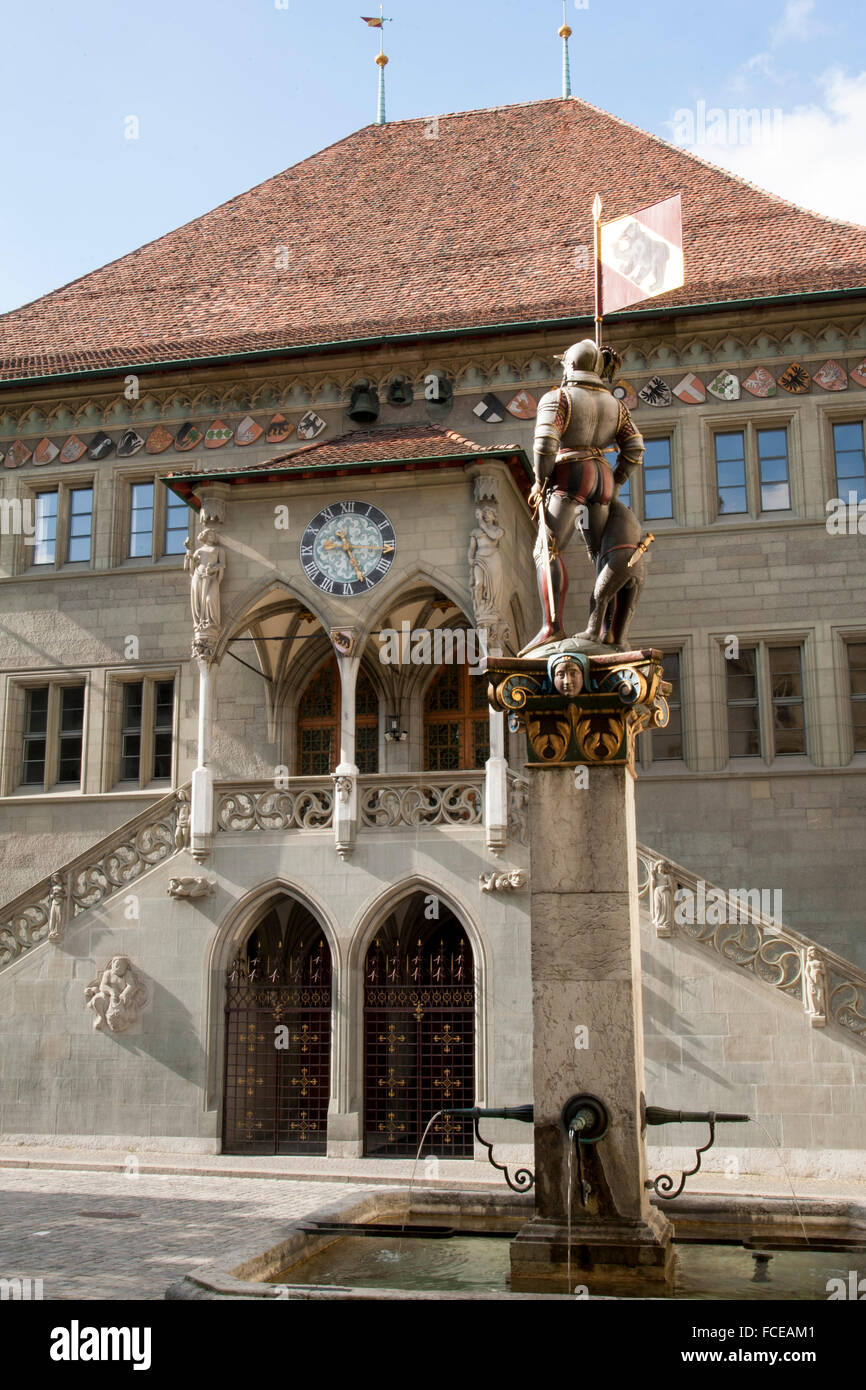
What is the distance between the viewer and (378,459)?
1886 centimetres

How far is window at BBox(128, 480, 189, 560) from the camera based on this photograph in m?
23.2

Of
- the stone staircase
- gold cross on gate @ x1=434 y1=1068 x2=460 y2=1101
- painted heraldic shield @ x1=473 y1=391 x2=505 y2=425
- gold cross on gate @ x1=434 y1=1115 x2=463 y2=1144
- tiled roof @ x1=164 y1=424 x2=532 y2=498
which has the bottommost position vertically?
gold cross on gate @ x1=434 y1=1115 x2=463 y2=1144

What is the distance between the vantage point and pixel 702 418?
21.6 metres

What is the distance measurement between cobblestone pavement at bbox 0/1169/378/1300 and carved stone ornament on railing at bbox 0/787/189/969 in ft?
10.3

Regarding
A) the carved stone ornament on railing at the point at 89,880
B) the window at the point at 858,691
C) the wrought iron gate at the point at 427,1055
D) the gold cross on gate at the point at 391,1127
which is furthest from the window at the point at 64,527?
the window at the point at 858,691

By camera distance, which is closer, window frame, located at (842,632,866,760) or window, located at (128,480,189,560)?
window frame, located at (842,632,866,760)

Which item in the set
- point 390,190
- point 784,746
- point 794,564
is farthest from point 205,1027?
point 390,190

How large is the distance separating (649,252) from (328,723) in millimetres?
8363

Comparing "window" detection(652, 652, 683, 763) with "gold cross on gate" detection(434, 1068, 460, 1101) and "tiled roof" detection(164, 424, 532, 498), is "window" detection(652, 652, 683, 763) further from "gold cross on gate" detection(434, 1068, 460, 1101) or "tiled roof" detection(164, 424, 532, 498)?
"gold cross on gate" detection(434, 1068, 460, 1101)

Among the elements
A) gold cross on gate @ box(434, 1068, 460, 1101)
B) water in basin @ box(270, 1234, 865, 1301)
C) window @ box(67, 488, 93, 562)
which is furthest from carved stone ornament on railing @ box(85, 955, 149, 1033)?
water in basin @ box(270, 1234, 865, 1301)

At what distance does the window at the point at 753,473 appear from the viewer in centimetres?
2144

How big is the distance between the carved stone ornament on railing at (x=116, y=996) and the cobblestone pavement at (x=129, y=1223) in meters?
2.00

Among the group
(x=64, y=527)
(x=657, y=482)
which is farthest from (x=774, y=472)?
(x=64, y=527)

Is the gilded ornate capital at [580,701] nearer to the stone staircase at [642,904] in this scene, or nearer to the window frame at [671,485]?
the stone staircase at [642,904]
